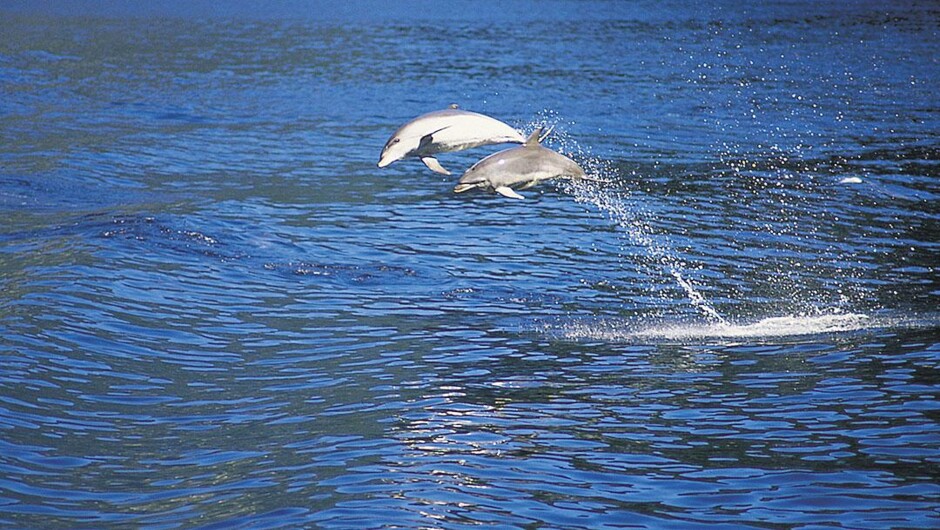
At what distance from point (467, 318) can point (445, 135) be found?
2.64m

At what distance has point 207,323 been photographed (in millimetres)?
13820

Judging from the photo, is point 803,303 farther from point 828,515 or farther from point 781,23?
point 781,23

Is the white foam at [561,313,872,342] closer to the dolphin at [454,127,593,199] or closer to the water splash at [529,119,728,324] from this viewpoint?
the water splash at [529,119,728,324]

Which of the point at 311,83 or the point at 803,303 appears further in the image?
the point at 311,83

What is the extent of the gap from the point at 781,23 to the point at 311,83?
28342 millimetres

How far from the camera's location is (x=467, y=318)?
1435 centimetres

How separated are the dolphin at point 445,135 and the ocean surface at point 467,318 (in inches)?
79.5

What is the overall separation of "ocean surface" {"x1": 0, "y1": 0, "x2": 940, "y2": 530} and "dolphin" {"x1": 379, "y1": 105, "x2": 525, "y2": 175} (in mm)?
2019

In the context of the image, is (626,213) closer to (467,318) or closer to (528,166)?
(467,318)

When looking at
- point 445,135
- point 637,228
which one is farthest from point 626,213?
point 445,135

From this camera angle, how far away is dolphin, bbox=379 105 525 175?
40.8ft

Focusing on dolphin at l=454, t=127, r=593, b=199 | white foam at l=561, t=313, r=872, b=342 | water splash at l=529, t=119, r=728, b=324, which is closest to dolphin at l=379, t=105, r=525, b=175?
dolphin at l=454, t=127, r=593, b=199

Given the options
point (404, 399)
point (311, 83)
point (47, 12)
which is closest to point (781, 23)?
point (311, 83)

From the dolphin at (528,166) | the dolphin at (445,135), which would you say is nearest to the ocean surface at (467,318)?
the dolphin at (528,166)
